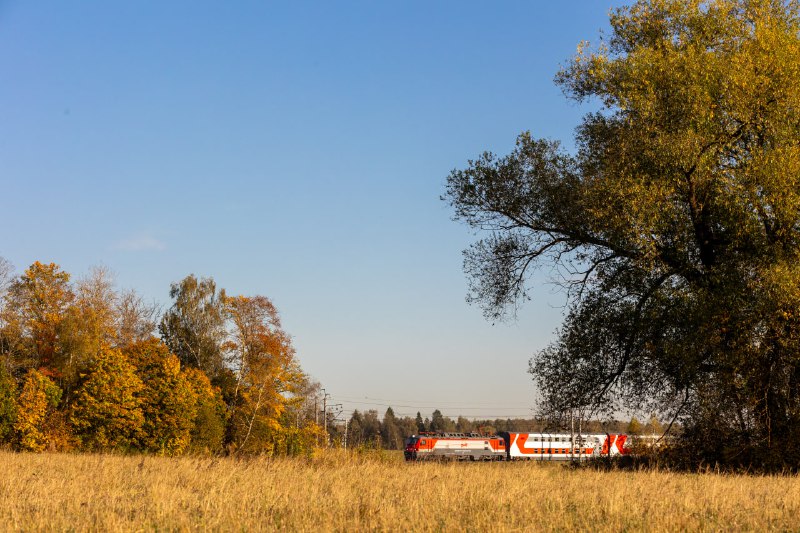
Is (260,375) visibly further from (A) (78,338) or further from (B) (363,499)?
(B) (363,499)

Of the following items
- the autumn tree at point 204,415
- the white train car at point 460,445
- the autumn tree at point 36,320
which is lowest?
the white train car at point 460,445

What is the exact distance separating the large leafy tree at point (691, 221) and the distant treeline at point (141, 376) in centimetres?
3010

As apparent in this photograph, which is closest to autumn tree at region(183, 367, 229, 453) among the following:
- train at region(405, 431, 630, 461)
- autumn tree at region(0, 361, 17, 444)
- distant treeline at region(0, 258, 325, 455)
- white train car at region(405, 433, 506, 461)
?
distant treeline at region(0, 258, 325, 455)

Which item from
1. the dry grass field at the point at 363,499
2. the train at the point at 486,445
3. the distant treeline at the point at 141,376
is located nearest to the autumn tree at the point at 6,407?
the distant treeline at the point at 141,376

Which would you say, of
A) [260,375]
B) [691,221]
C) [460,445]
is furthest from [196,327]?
[691,221]

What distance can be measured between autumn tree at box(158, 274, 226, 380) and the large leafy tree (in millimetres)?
53811

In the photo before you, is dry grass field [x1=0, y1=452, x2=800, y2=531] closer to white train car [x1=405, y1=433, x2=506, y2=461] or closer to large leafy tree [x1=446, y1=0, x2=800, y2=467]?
large leafy tree [x1=446, y1=0, x2=800, y2=467]

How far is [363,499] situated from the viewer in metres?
12.9

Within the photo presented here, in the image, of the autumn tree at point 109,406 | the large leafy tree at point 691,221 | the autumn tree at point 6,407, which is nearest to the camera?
the large leafy tree at point 691,221

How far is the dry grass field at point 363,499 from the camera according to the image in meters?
10.9

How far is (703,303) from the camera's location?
74.2 ft

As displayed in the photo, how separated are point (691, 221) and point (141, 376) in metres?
47.6

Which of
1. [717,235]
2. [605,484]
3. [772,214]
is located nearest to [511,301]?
[717,235]

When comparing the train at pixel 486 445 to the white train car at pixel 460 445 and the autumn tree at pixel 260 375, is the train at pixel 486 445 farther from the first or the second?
the autumn tree at pixel 260 375
